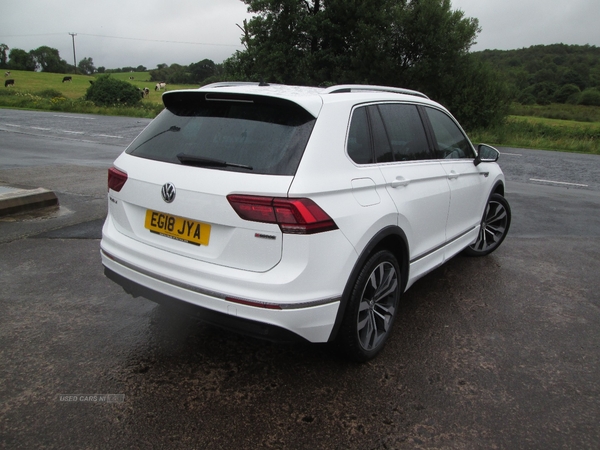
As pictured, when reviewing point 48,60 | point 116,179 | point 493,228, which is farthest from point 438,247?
point 48,60

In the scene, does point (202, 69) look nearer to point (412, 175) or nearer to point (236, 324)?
point (412, 175)

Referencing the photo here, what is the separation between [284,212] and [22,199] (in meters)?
5.27

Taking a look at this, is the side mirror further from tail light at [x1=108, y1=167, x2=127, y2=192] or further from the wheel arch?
tail light at [x1=108, y1=167, x2=127, y2=192]

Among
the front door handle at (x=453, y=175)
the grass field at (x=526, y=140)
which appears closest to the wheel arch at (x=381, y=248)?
the front door handle at (x=453, y=175)

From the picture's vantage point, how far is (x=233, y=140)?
2.86 meters

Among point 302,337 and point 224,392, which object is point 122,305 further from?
point 302,337

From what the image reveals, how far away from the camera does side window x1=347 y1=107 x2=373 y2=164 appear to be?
10.00 ft

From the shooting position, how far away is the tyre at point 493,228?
5.48 metres

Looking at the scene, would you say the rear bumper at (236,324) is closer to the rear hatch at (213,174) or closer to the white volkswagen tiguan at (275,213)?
the white volkswagen tiguan at (275,213)

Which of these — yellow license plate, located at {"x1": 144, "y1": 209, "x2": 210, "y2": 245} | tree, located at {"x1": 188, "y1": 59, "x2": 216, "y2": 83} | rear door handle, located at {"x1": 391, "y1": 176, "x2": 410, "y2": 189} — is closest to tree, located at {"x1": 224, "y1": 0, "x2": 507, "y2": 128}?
Answer: rear door handle, located at {"x1": 391, "y1": 176, "x2": 410, "y2": 189}

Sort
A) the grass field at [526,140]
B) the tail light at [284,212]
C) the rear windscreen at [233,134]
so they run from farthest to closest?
the grass field at [526,140]
the rear windscreen at [233,134]
the tail light at [284,212]

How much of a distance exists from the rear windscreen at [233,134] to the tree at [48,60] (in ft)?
360

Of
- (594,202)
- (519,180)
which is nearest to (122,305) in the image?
(594,202)

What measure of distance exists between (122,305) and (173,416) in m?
1.54
